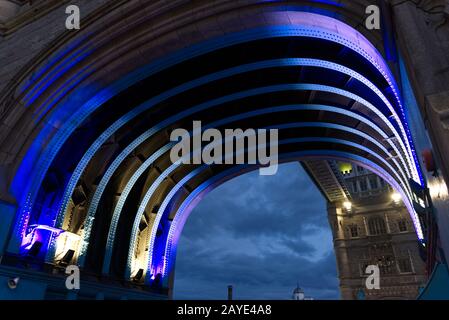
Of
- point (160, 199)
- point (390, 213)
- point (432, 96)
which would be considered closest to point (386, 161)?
point (160, 199)

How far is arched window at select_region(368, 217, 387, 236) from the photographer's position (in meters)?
36.9

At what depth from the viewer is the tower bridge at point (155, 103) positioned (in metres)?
5.90

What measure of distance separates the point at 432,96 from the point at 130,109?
11478mm

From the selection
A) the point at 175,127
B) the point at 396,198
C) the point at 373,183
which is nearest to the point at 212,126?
the point at 175,127

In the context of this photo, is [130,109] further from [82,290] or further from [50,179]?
[82,290]

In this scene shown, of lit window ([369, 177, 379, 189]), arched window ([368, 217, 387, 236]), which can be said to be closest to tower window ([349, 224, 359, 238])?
arched window ([368, 217, 387, 236])

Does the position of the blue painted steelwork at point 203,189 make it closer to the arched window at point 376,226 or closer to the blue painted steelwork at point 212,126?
the blue painted steelwork at point 212,126

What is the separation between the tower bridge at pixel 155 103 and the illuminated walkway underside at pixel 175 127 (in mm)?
63

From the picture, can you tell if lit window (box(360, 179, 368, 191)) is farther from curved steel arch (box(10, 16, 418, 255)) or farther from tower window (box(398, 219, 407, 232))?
curved steel arch (box(10, 16, 418, 255))

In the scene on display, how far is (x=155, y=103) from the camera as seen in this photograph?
1285 cm

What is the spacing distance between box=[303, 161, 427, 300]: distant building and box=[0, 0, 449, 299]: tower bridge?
17734 mm

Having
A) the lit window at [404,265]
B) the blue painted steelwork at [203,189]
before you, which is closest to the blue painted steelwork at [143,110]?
the blue painted steelwork at [203,189]

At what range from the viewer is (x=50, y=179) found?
473 inches
